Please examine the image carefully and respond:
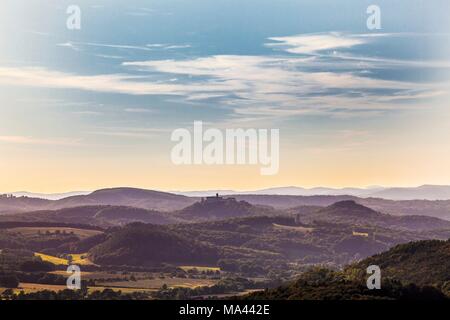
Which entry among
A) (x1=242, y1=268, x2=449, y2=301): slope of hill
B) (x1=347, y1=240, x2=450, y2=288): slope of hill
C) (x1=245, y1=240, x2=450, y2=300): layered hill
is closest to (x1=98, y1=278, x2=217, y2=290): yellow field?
(x1=347, y1=240, x2=450, y2=288): slope of hill

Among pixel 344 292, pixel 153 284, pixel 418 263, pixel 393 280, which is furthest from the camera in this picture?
pixel 153 284

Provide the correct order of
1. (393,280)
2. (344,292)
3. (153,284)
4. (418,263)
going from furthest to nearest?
1. (153,284)
2. (418,263)
3. (393,280)
4. (344,292)

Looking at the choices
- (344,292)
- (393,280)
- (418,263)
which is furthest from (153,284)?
(344,292)

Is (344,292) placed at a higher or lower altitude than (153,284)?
higher

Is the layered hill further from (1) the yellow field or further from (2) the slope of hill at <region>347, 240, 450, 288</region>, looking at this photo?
(1) the yellow field

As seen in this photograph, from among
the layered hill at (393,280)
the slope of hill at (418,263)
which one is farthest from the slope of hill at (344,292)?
the slope of hill at (418,263)

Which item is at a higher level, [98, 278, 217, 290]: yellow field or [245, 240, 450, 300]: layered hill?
[245, 240, 450, 300]: layered hill

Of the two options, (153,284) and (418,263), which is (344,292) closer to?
(418,263)
